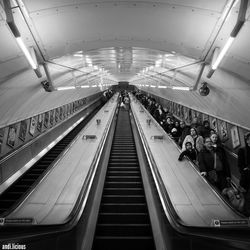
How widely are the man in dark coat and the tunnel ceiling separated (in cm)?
169

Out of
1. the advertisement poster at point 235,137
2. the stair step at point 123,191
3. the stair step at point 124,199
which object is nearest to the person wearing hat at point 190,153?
the stair step at point 123,191

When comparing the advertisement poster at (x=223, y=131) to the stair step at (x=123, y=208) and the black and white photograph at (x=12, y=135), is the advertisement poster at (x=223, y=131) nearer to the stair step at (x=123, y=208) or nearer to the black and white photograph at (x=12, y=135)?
the stair step at (x=123, y=208)

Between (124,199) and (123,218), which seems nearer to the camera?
(123,218)

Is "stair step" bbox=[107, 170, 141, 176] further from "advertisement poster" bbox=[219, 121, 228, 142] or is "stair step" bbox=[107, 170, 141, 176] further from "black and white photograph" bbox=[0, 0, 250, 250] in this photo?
"advertisement poster" bbox=[219, 121, 228, 142]

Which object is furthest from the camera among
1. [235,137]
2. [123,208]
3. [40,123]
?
[40,123]

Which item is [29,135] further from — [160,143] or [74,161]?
[160,143]

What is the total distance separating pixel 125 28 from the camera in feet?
18.6

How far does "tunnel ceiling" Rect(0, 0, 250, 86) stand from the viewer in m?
4.63

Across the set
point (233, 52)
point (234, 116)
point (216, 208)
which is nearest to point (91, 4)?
point (233, 52)

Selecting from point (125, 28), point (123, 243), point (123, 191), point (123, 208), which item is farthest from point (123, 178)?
point (125, 28)

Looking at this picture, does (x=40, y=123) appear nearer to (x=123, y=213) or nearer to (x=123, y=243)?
(x=123, y=213)

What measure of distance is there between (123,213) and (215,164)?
89.4 inches

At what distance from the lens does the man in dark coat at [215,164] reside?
253 inches

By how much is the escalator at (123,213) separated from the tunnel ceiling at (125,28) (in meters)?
3.36
